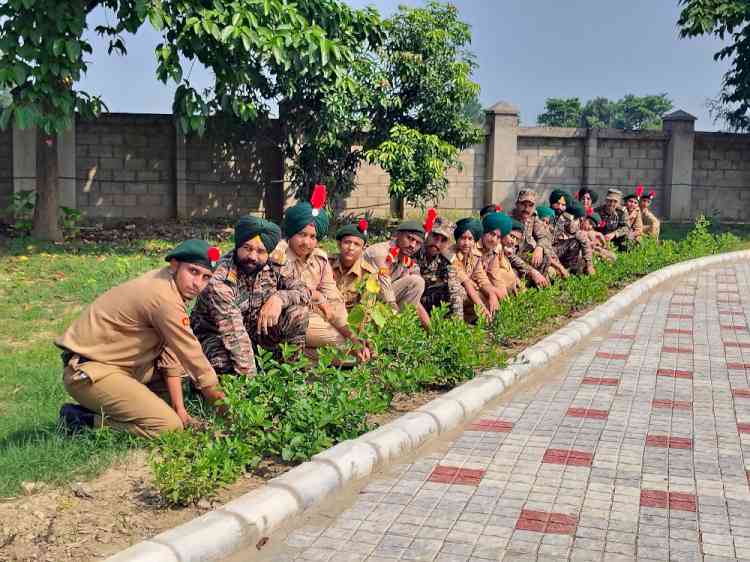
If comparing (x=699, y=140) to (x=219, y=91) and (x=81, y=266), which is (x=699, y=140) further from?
(x=81, y=266)

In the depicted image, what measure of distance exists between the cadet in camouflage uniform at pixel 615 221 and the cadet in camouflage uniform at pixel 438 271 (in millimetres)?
6874

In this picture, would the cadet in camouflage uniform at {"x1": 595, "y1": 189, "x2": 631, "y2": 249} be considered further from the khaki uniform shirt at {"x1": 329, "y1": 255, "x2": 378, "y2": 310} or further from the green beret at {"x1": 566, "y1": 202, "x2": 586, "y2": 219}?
the khaki uniform shirt at {"x1": 329, "y1": 255, "x2": 378, "y2": 310}

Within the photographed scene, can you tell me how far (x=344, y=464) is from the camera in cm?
472

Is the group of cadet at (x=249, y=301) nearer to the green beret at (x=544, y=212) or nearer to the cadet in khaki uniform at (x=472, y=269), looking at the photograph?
the cadet in khaki uniform at (x=472, y=269)

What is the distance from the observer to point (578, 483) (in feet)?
15.8

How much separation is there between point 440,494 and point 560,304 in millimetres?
5818

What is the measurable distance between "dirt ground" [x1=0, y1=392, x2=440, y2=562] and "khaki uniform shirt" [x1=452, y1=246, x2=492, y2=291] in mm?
4644

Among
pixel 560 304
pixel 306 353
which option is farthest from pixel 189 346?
pixel 560 304

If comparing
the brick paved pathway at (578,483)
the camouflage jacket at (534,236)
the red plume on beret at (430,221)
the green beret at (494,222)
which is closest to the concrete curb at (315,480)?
the brick paved pathway at (578,483)

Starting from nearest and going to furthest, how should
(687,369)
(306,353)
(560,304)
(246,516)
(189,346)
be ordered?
1. (246,516)
2. (189,346)
3. (306,353)
4. (687,369)
5. (560,304)

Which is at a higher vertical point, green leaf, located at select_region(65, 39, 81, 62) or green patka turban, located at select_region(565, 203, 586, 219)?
green leaf, located at select_region(65, 39, 81, 62)

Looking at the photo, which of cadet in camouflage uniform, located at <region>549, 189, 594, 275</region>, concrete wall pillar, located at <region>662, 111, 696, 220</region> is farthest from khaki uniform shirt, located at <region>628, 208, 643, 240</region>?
concrete wall pillar, located at <region>662, 111, 696, 220</region>

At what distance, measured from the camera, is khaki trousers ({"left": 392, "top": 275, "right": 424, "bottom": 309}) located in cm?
789

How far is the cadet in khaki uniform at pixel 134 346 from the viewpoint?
5.00 m
